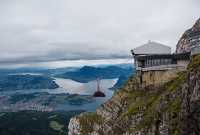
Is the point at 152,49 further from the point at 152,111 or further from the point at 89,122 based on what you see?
the point at 89,122

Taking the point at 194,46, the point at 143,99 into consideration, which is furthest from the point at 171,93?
the point at 194,46

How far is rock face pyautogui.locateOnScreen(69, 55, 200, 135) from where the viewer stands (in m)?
79.0

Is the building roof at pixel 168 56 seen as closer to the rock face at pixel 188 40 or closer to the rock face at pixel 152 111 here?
the rock face at pixel 152 111

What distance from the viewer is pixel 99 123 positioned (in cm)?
14075

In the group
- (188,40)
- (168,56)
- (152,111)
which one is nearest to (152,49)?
(168,56)

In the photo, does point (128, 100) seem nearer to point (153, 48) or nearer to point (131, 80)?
point (131, 80)

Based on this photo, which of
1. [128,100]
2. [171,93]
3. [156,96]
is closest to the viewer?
[171,93]

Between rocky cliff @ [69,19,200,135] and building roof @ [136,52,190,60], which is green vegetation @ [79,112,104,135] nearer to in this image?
rocky cliff @ [69,19,200,135]

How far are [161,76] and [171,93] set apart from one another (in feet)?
77.7

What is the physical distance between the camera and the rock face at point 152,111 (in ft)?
259

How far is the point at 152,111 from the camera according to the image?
10000 centimetres

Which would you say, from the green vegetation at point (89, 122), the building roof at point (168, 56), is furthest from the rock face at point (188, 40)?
the green vegetation at point (89, 122)

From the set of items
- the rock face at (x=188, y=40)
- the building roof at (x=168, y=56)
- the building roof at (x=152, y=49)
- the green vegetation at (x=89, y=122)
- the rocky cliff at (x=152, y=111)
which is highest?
the rock face at (x=188, y=40)

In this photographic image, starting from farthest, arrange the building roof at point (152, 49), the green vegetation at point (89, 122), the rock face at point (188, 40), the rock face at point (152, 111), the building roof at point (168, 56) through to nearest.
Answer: the green vegetation at point (89, 122) → the rock face at point (188, 40) → the building roof at point (152, 49) → the building roof at point (168, 56) → the rock face at point (152, 111)
